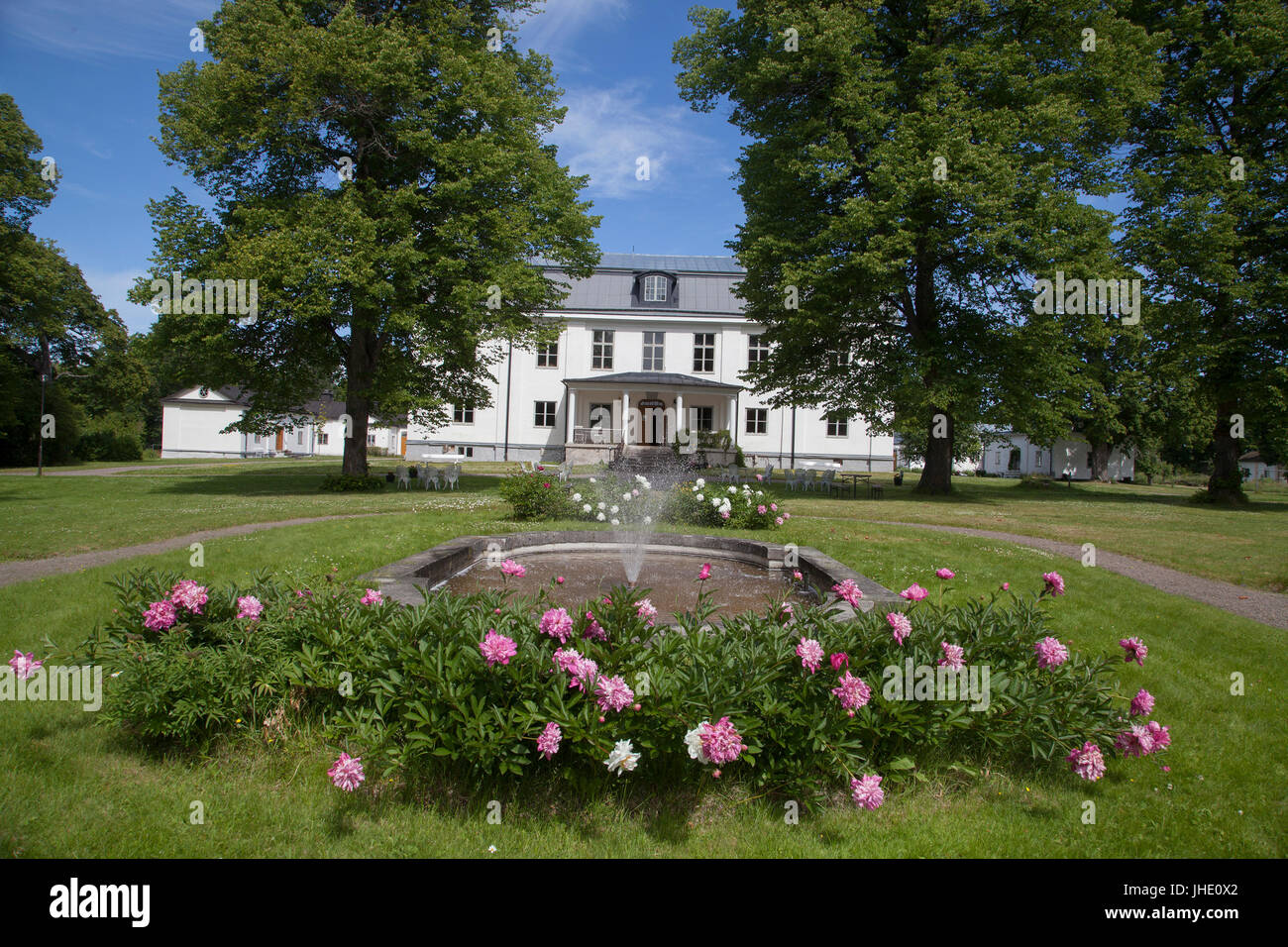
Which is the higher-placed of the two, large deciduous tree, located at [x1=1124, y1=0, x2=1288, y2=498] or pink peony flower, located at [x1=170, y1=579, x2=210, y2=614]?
large deciduous tree, located at [x1=1124, y1=0, x2=1288, y2=498]

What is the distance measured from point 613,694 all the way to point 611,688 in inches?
0.9

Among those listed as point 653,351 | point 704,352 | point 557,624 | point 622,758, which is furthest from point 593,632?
point 704,352

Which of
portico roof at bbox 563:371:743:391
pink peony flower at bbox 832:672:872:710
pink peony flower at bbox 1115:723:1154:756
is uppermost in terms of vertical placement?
portico roof at bbox 563:371:743:391

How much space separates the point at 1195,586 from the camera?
27.6 feet

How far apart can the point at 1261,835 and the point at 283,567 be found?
8248 mm

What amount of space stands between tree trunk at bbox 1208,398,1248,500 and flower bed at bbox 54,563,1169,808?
25.2m

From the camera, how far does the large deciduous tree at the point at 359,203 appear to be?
54.6 ft

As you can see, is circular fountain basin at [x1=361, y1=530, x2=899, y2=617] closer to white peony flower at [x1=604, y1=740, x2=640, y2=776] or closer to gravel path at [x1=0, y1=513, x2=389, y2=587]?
white peony flower at [x1=604, y1=740, x2=640, y2=776]

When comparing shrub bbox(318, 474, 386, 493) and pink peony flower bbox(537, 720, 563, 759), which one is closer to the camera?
pink peony flower bbox(537, 720, 563, 759)

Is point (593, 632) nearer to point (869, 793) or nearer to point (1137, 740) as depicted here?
point (869, 793)

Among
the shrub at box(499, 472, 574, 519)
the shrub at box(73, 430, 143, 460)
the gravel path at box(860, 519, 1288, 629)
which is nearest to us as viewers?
the gravel path at box(860, 519, 1288, 629)

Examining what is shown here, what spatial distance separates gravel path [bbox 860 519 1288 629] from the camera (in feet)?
23.7

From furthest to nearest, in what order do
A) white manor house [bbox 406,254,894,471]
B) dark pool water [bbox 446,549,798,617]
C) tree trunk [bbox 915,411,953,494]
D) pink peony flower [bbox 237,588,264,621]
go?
white manor house [bbox 406,254,894,471]
tree trunk [bbox 915,411,953,494]
dark pool water [bbox 446,549,798,617]
pink peony flower [bbox 237,588,264,621]

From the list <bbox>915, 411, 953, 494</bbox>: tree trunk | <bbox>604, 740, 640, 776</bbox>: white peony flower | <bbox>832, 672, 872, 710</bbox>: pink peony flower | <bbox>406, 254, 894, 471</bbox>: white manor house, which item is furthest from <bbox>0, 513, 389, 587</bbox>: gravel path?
<bbox>406, 254, 894, 471</bbox>: white manor house
